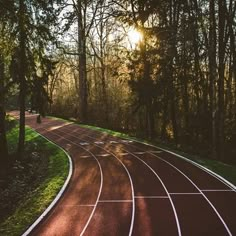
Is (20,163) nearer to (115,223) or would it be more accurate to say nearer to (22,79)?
(22,79)

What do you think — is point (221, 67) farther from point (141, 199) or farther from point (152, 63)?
point (141, 199)

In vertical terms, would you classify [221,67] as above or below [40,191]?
above

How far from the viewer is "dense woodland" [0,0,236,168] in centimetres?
2400

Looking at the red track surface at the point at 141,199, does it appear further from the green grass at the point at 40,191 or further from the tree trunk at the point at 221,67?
the tree trunk at the point at 221,67

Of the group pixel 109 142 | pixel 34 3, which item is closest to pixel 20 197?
pixel 34 3

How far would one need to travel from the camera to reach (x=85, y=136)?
3312 cm

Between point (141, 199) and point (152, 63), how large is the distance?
17.9 metres

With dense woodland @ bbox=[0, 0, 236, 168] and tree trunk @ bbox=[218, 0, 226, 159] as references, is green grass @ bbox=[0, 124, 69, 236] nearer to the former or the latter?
dense woodland @ bbox=[0, 0, 236, 168]

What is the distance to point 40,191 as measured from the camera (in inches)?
688

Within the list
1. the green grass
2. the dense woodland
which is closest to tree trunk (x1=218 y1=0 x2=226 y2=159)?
the dense woodland

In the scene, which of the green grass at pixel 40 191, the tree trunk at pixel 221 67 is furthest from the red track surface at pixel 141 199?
the tree trunk at pixel 221 67

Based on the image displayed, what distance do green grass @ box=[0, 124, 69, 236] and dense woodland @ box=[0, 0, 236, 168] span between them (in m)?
2.44

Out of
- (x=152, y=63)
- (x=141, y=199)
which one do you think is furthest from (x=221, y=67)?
(x=141, y=199)

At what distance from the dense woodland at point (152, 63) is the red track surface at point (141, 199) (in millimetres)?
5837
